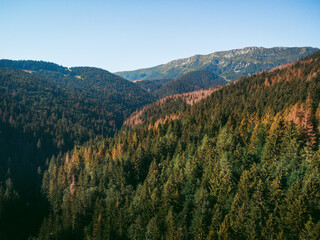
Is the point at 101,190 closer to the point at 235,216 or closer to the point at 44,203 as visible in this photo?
the point at 44,203

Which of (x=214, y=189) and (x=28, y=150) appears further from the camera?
(x=28, y=150)

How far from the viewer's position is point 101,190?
65688 mm

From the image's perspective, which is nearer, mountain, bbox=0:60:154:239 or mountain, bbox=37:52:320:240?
mountain, bbox=37:52:320:240

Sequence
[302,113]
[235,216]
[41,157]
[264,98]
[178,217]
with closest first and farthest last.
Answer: [235,216], [178,217], [302,113], [264,98], [41,157]

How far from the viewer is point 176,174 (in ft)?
176

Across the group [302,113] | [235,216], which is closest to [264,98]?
[302,113]

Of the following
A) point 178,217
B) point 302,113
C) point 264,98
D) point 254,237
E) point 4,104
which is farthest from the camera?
point 4,104

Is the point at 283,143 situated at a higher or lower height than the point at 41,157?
higher

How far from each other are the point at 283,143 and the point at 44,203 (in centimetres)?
9491

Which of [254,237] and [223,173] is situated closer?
[254,237]

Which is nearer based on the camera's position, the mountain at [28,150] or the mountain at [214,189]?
the mountain at [214,189]

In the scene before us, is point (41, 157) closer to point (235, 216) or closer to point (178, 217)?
point (178, 217)

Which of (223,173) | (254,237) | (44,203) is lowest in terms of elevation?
(44,203)

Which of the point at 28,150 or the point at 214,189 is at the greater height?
the point at 214,189
